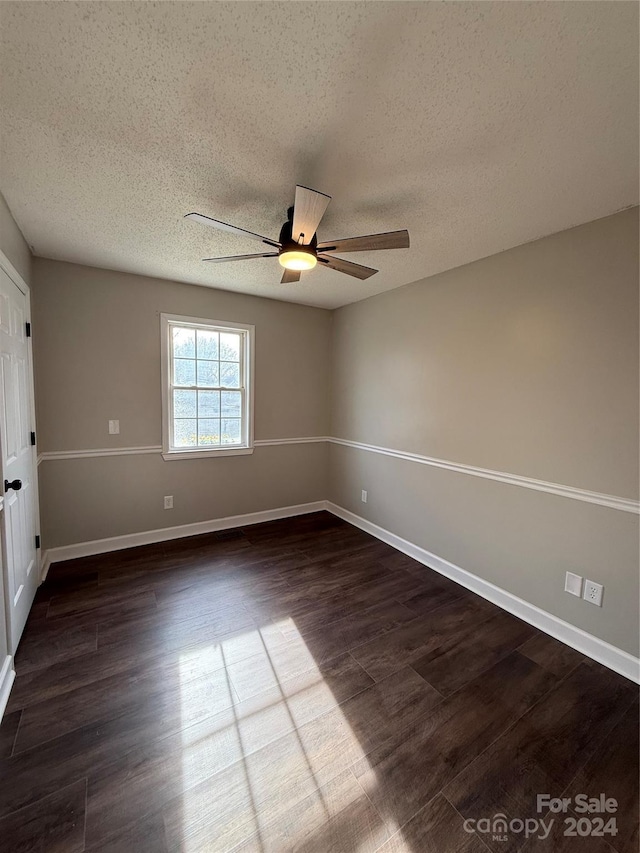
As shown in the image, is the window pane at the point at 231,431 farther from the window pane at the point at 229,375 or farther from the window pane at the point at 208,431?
the window pane at the point at 229,375

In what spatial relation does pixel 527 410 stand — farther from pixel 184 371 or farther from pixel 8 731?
pixel 8 731

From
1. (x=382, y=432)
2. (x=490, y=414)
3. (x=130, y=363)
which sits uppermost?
(x=130, y=363)

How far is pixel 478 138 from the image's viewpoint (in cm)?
139

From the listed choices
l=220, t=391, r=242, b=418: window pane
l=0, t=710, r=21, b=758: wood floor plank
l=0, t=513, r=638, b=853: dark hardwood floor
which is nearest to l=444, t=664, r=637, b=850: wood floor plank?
l=0, t=513, r=638, b=853: dark hardwood floor

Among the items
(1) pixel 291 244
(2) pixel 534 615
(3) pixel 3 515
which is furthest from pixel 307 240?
(2) pixel 534 615

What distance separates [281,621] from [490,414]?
2.08 m

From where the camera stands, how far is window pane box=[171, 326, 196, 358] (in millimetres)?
3383

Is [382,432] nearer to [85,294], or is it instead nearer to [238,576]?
[238,576]

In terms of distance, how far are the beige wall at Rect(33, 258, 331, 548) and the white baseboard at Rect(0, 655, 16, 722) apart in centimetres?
137

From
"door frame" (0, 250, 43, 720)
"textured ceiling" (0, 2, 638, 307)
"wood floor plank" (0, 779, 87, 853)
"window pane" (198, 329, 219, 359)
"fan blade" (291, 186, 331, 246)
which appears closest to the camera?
"textured ceiling" (0, 2, 638, 307)

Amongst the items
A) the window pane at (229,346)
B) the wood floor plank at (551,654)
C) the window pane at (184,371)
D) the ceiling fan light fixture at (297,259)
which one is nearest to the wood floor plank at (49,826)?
the wood floor plank at (551,654)

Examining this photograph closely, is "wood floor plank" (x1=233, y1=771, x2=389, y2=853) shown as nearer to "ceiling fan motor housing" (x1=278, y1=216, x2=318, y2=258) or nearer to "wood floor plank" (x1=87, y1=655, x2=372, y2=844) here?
"wood floor plank" (x1=87, y1=655, x2=372, y2=844)

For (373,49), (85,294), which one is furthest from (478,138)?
(85,294)

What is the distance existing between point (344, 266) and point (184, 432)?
233cm
